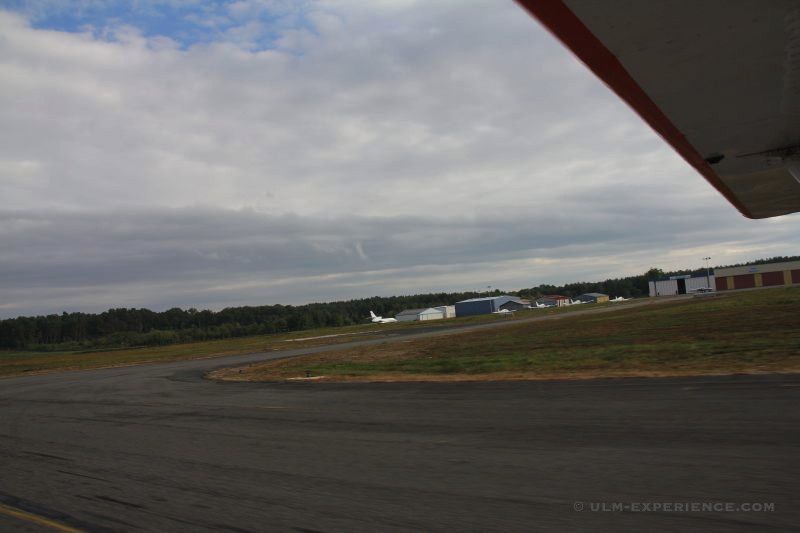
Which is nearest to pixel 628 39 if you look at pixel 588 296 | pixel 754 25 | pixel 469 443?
pixel 754 25

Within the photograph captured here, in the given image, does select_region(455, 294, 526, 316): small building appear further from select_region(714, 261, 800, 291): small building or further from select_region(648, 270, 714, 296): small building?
select_region(714, 261, 800, 291): small building

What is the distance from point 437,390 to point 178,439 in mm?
6916

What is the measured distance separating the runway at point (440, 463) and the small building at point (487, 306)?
122m

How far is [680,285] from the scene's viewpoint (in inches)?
4897

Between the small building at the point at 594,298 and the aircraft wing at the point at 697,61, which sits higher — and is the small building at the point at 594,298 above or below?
below

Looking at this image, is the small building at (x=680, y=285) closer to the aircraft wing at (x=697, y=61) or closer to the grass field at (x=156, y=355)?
the grass field at (x=156, y=355)

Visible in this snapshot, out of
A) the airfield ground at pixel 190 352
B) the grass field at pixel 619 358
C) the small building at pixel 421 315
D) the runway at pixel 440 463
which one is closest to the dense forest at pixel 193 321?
the small building at pixel 421 315

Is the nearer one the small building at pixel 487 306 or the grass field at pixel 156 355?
the grass field at pixel 156 355

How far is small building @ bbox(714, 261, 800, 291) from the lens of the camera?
331 ft

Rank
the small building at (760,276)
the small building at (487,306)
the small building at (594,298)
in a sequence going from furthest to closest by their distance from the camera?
1. the small building at (594,298)
2. the small building at (487,306)
3. the small building at (760,276)

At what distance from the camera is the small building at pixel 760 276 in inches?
3969

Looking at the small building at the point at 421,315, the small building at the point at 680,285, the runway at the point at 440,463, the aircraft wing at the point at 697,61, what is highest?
the aircraft wing at the point at 697,61

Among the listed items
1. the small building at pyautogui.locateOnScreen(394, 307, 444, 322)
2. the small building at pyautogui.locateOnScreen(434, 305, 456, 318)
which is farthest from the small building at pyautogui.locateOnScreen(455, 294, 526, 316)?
the small building at pyautogui.locateOnScreen(394, 307, 444, 322)

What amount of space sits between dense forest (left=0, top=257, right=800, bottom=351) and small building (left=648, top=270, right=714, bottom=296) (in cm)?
2845
